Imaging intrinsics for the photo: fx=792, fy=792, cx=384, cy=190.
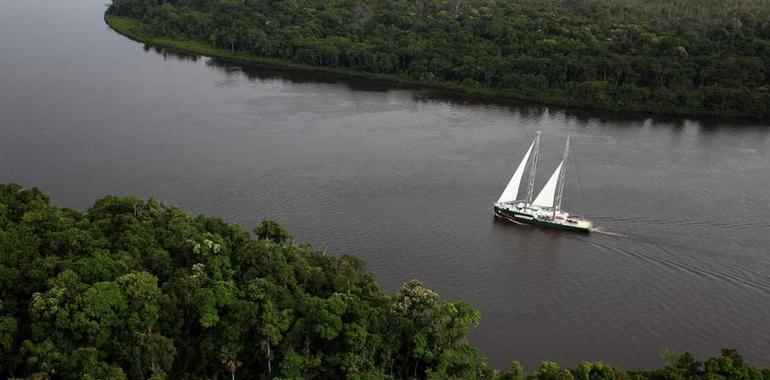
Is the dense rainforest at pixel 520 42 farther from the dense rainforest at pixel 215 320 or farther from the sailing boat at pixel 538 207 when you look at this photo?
the dense rainforest at pixel 215 320

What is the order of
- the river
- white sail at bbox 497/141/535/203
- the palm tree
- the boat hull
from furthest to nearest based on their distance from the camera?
1. white sail at bbox 497/141/535/203
2. the boat hull
3. the river
4. the palm tree

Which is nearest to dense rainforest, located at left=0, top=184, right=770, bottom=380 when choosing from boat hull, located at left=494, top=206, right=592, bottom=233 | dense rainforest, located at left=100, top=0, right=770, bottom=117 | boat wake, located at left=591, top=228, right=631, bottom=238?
boat wake, located at left=591, top=228, right=631, bottom=238

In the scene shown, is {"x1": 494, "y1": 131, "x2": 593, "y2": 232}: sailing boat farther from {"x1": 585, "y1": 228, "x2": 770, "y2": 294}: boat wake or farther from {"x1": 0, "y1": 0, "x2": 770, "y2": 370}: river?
{"x1": 585, "y1": 228, "x2": 770, "y2": 294}: boat wake

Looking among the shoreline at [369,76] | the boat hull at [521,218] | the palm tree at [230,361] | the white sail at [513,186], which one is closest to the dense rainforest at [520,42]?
the shoreline at [369,76]

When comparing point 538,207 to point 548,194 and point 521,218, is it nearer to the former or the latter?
point 548,194

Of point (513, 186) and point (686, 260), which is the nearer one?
point (686, 260)

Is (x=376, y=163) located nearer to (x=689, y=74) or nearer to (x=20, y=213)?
(x=20, y=213)

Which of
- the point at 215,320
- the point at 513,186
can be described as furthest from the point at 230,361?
the point at 513,186
